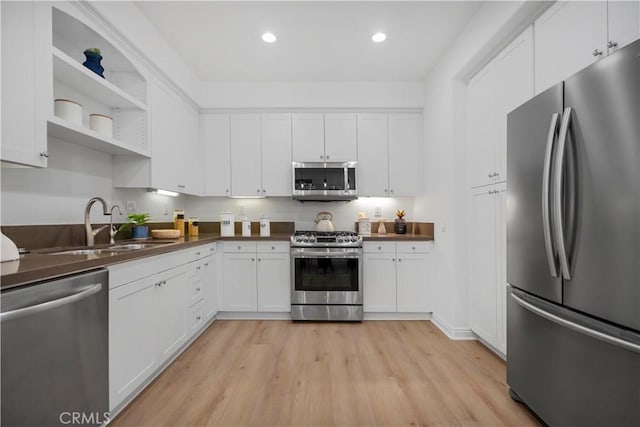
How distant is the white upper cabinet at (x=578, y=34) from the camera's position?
133 cm

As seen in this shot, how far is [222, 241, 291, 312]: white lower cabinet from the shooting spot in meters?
3.22

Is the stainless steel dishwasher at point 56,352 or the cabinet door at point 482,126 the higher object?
the cabinet door at point 482,126

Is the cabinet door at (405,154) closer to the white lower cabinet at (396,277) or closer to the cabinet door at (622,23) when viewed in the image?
the white lower cabinet at (396,277)

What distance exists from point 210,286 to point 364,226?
1.89 meters

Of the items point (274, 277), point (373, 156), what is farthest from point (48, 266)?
point (373, 156)

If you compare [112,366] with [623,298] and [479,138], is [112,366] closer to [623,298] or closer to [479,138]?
[623,298]

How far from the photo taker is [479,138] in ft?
8.23

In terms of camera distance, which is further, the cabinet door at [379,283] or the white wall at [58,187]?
the cabinet door at [379,283]

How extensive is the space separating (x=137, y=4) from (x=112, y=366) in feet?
8.41

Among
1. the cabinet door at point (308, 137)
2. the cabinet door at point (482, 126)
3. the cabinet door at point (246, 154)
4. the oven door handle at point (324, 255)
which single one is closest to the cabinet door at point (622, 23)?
the cabinet door at point (482, 126)

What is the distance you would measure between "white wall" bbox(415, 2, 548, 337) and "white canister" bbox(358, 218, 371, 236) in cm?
70

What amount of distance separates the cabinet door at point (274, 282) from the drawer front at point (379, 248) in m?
0.90

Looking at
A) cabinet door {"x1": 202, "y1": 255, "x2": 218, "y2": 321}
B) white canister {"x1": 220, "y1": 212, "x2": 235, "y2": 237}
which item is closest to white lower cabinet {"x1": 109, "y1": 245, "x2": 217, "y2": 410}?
cabinet door {"x1": 202, "y1": 255, "x2": 218, "y2": 321}

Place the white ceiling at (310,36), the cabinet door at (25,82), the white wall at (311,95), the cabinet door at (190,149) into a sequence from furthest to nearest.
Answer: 1. the white wall at (311,95)
2. the cabinet door at (190,149)
3. the white ceiling at (310,36)
4. the cabinet door at (25,82)
